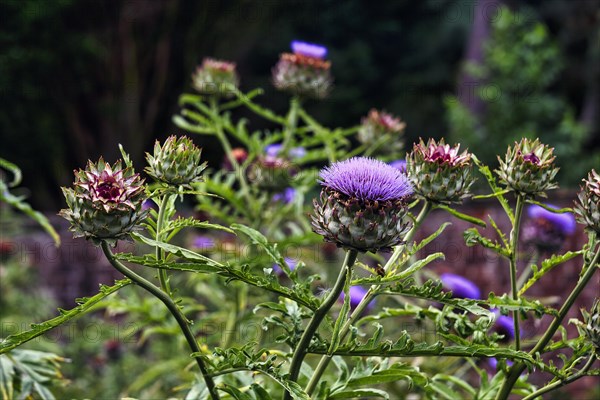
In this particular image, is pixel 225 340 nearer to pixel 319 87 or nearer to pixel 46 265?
pixel 319 87

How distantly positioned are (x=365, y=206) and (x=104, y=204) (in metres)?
0.27

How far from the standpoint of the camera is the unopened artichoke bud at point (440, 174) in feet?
3.02

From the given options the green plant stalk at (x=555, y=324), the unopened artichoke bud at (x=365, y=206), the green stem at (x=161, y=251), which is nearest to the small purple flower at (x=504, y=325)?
the green plant stalk at (x=555, y=324)

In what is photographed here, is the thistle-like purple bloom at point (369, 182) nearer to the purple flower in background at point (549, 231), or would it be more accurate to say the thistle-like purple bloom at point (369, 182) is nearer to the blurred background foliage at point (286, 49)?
the purple flower in background at point (549, 231)

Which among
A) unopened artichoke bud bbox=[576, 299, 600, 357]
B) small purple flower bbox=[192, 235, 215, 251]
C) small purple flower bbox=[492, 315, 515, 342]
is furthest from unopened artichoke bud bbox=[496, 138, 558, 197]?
small purple flower bbox=[192, 235, 215, 251]

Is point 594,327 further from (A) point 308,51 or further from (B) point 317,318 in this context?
(A) point 308,51

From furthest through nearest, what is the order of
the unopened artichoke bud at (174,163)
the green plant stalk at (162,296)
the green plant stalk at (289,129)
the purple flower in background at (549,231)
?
the purple flower in background at (549,231) < the green plant stalk at (289,129) < the unopened artichoke bud at (174,163) < the green plant stalk at (162,296)

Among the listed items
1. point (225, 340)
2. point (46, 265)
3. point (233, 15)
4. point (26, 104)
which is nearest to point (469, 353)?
point (225, 340)

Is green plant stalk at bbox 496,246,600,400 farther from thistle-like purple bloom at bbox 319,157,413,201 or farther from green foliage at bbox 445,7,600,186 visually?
green foliage at bbox 445,7,600,186

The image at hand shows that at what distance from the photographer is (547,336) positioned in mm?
880

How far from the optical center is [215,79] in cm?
181

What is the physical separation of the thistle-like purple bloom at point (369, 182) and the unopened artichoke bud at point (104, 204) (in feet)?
0.72

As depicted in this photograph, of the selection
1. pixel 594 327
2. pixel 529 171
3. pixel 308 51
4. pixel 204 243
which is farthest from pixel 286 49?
pixel 594 327

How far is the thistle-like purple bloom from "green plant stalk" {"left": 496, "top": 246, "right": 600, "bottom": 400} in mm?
216
